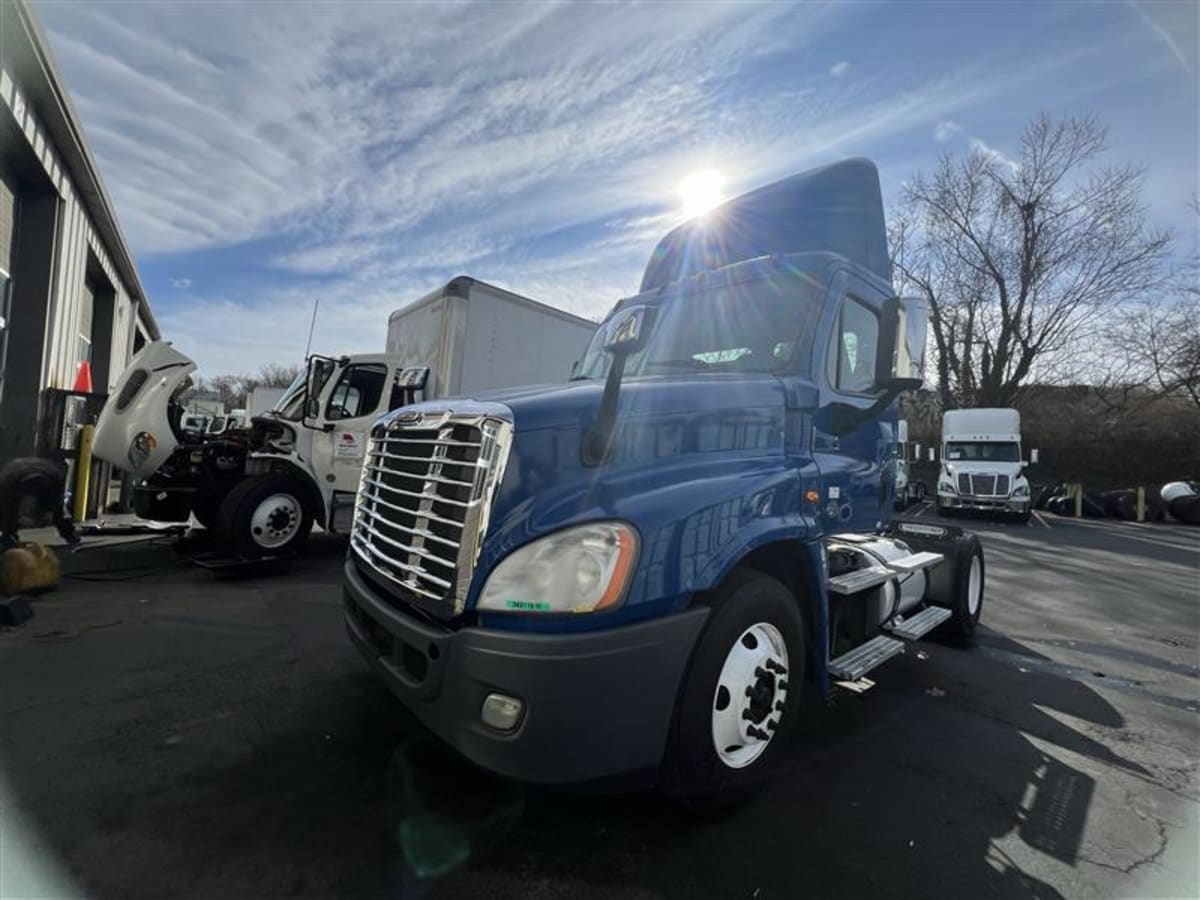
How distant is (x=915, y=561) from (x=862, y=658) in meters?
1.56

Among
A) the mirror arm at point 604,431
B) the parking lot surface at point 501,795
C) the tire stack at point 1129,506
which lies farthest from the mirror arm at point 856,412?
the tire stack at point 1129,506

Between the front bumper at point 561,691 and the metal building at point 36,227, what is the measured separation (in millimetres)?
9225

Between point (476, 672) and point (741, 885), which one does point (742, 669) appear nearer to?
point (741, 885)

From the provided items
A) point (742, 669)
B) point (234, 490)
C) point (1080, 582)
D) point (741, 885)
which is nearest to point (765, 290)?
point (742, 669)

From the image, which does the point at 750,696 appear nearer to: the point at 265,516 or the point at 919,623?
the point at 919,623

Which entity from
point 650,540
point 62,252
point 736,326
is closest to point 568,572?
point 650,540

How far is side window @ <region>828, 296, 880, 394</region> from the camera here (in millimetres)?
3436

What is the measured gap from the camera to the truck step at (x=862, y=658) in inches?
122

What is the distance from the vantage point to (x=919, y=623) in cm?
449

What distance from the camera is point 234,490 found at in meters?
7.03

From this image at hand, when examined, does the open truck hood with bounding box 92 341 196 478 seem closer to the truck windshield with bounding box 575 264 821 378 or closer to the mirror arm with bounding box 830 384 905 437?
the truck windshield with bounding box 575 264 821 378

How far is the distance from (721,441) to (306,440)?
678cm

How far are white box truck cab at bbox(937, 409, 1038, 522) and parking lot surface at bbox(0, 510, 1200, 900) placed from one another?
15504 mm

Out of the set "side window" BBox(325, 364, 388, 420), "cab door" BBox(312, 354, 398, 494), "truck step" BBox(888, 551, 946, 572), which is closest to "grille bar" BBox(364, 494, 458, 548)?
"truck step" BBox(888, 551, 946, 572)
